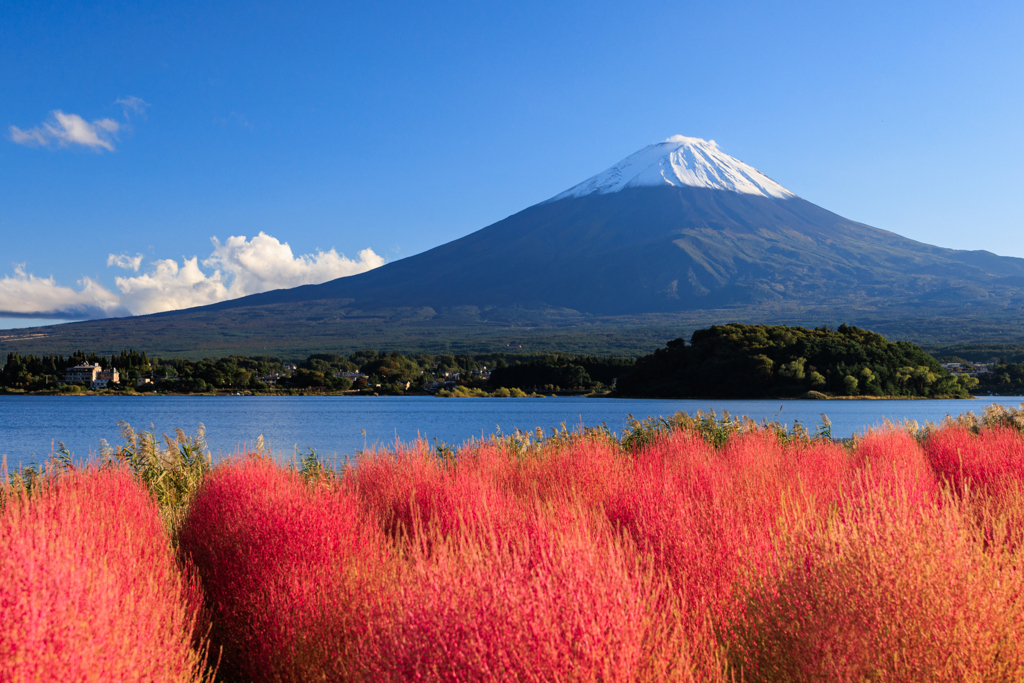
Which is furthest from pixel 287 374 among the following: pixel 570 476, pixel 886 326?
pixel 570 476

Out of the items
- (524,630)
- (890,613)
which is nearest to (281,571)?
(524,630)

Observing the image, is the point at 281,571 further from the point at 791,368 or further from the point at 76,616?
the point at 791,368

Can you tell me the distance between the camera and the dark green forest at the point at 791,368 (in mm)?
77250

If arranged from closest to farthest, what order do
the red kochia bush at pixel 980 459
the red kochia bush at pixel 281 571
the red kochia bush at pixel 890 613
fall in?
the red kochia bush at pixel 890 613
the red kochia bush at pixel 281 571
the red kochia bush at pixel 980 459

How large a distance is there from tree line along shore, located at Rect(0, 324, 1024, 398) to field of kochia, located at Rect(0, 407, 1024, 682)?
73.8 m

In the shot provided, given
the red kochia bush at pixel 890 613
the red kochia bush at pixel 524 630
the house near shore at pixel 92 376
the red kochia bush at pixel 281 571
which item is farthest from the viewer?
the house near shore at pixel 92 376

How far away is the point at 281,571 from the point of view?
607 cm

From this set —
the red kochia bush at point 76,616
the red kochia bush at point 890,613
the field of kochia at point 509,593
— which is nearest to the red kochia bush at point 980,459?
the field of kochia at point 509,593

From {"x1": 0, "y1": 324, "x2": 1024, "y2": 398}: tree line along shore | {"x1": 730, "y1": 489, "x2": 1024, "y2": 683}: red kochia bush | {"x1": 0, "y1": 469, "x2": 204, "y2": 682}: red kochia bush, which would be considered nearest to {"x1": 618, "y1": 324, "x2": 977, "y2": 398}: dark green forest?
{"x1": 0, "y1": 324, "x2": 1024, "y2": 398}: tree line along shore

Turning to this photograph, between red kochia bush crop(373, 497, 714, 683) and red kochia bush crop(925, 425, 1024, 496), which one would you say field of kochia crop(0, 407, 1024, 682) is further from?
red kochia bush crop(925, 425, 1024, 496)

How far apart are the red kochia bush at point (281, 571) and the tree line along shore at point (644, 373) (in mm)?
73780

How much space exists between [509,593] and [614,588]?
50 centimetres

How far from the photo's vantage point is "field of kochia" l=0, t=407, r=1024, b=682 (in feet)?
11.6

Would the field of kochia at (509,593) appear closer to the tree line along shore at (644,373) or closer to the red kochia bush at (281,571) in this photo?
the red kochia bush at (281,571)
